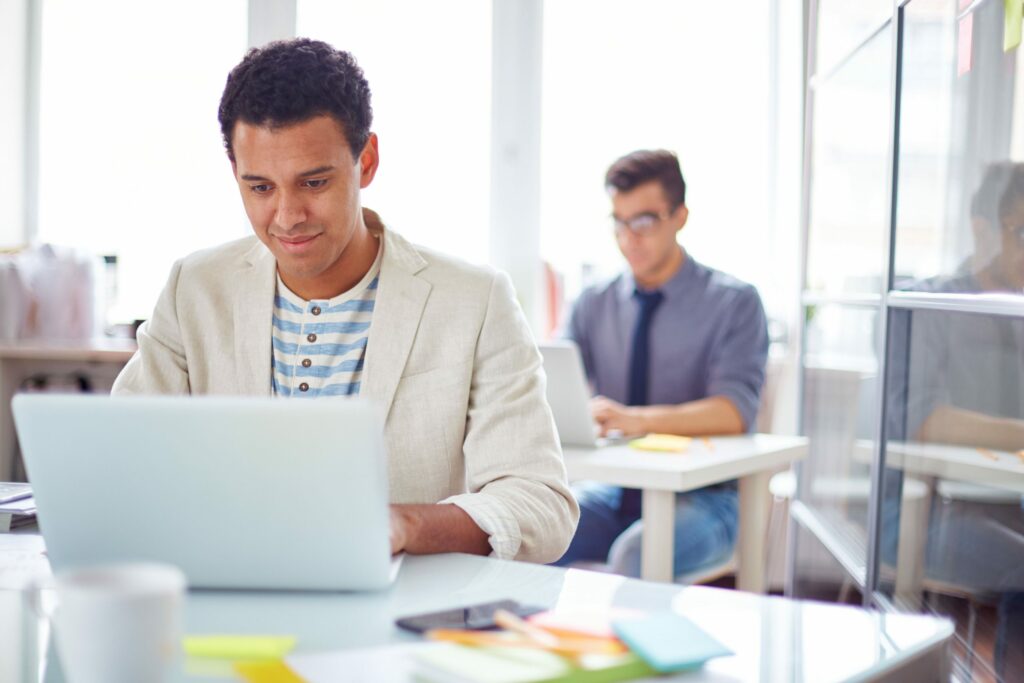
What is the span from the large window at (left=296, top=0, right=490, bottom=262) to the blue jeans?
1.62m

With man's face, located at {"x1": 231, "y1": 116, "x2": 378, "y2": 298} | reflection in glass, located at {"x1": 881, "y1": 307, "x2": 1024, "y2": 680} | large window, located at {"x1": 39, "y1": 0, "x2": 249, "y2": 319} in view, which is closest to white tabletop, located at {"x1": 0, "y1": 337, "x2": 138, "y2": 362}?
large window, located at {"x1": 39, "y1": 0, "x2": 249, "y2": 319}

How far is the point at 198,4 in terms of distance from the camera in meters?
4.18

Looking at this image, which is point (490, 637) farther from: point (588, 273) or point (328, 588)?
point (588, 273)

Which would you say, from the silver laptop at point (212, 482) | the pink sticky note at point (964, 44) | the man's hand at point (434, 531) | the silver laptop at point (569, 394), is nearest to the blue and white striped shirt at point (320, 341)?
the man's hand at point (434, 531)

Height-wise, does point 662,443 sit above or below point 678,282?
below

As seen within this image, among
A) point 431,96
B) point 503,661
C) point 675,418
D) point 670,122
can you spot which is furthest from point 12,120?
point 503,661

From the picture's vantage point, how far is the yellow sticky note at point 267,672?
75 centimetres

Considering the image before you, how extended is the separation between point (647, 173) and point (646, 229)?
0.54 feet

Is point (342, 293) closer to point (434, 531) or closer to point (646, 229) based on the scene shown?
point (434, 531)

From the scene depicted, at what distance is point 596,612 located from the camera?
917 mm

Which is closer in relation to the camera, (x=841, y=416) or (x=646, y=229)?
(x=841, y=416)

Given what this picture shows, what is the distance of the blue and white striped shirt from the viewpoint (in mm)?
1546

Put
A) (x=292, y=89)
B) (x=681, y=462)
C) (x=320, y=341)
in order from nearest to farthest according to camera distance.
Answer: (x=292, y=89), (x=320, y=341), (x=681, y=462)

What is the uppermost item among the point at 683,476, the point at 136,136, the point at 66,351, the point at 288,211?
the point at 136,136
